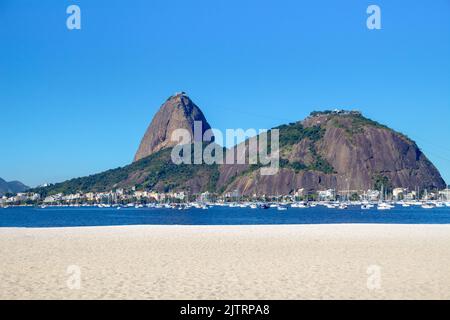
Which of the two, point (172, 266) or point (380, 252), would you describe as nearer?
point (172, 266)

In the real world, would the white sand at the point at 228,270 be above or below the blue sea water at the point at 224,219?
above

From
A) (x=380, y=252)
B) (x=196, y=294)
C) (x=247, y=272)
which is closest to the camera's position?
(x=196, y=294)

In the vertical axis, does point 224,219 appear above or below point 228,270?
below

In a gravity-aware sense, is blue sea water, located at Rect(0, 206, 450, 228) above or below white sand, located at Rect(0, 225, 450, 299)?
below

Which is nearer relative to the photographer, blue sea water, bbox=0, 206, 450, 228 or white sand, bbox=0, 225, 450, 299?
white sand, bbox=0, 225, 450, 299

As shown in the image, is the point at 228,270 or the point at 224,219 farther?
the point at 224,219

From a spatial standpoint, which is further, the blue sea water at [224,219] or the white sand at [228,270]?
the blue sea water at [224,219]
